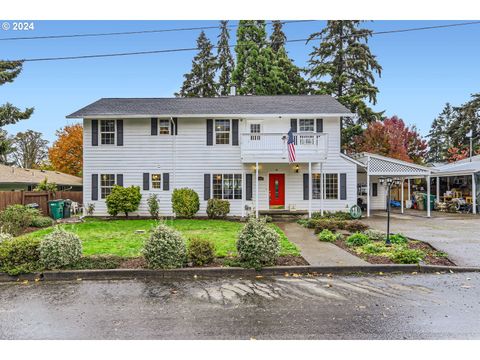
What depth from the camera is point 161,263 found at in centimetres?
661

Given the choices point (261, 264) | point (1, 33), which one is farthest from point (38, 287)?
point (1, 33)

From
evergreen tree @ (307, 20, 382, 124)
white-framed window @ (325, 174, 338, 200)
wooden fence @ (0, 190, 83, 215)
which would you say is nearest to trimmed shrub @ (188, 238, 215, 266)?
white-framed window @ (325, 174, 338, 200)

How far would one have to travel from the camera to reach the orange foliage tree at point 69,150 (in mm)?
32219

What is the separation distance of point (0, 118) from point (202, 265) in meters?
15.0

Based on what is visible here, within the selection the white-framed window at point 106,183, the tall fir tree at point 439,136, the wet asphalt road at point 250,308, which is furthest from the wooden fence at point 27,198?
the tall fir tree at point 439,136

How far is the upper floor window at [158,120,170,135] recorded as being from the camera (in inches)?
659

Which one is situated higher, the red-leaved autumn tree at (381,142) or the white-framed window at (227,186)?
the red-leaved autumn tree at (381,142)

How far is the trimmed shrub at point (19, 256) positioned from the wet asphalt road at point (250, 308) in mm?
442

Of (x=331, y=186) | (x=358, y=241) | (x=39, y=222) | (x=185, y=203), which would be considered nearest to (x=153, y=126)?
(x=185, y=203)

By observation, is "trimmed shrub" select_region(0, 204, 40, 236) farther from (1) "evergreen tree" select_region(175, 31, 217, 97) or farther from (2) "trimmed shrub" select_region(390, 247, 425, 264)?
(1) "evergreen tree" select_region(175, 31, 217, 97)

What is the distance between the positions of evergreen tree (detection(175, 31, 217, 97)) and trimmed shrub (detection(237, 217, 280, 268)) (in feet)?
103

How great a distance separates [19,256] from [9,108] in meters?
13.0

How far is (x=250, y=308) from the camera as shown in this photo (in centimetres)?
474

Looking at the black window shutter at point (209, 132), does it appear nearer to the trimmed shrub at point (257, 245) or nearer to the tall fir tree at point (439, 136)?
the trimmed shrub at point (257, 245)
